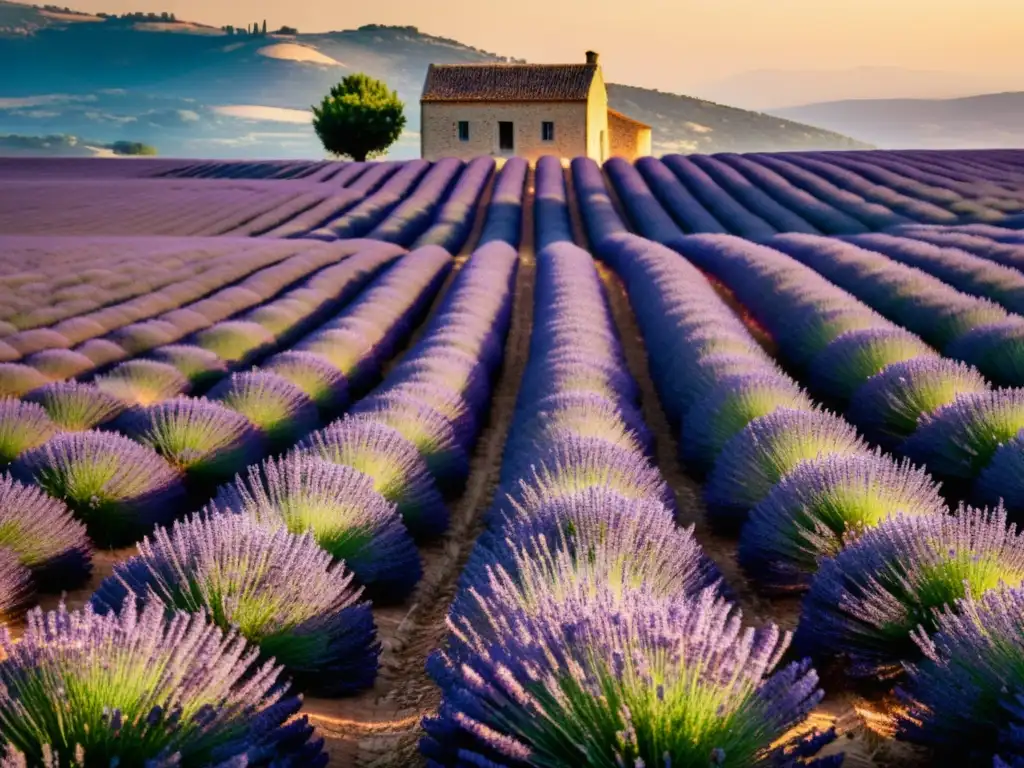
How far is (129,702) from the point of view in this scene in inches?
87.1

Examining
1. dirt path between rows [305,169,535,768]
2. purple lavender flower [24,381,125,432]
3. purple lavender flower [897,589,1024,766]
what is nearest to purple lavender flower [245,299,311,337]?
purple lavender flower [24,381,125,432]

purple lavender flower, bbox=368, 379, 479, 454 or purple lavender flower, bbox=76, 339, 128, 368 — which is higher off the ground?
purple lavender flower, bbox=368, 379, 479, 454

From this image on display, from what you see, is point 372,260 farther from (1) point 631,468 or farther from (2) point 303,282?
(1) point 631,468

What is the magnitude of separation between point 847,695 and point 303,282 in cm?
1127

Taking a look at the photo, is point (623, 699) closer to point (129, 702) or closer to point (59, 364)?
point (129, 702)

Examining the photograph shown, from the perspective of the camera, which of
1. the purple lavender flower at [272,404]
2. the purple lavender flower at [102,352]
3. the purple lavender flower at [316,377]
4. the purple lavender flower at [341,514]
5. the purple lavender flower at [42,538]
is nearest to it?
the purple lavender flower at [341,514]

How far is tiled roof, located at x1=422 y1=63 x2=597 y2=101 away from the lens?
35.7 m

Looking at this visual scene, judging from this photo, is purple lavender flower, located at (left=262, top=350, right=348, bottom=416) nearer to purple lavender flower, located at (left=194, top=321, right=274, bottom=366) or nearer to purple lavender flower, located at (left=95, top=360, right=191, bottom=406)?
purple lavender flower, located at (left=95, top=360, right=191, bottom=406)

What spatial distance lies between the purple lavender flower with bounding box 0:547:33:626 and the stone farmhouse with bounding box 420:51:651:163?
107ft

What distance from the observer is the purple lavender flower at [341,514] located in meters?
3.95

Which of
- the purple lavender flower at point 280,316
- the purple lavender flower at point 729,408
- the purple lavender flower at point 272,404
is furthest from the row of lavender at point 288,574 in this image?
the purple lavender flower at point 280,316

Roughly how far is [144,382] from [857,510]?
5568mm

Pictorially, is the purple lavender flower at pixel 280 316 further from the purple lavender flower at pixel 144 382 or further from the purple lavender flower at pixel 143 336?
the purple lavender flower at pixel 144 382

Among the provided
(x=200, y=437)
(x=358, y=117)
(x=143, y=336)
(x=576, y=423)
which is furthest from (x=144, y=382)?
(x=358, y=117)
